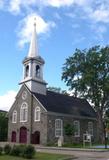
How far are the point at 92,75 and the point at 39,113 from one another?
32.9 feet

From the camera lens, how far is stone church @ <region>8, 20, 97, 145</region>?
47.5 m

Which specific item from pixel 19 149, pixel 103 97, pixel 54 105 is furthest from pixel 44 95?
pixel 19 149

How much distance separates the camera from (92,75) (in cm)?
4994

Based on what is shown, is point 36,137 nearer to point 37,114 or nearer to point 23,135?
point 23,135

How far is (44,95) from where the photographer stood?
5138 centimetres

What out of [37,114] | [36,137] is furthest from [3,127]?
[37,114]

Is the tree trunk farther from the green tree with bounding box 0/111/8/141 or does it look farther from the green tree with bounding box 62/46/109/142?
the green tree with bounding box 0/111/8/141

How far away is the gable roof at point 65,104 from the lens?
49188 millimetres

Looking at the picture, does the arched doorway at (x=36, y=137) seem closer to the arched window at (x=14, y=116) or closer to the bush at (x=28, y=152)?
the arched window at (x=14, y=116)

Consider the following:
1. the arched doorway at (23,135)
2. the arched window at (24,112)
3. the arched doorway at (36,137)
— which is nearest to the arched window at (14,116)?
the arched window at (24,112)

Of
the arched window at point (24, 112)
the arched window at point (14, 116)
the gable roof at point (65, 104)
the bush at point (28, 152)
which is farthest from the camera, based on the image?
the arched window at point (14, 116)

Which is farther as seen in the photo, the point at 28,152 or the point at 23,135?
the point at 23,135

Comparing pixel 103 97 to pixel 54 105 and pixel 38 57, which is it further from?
pixel 38 57

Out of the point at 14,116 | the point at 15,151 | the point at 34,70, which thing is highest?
the point at 34,70
